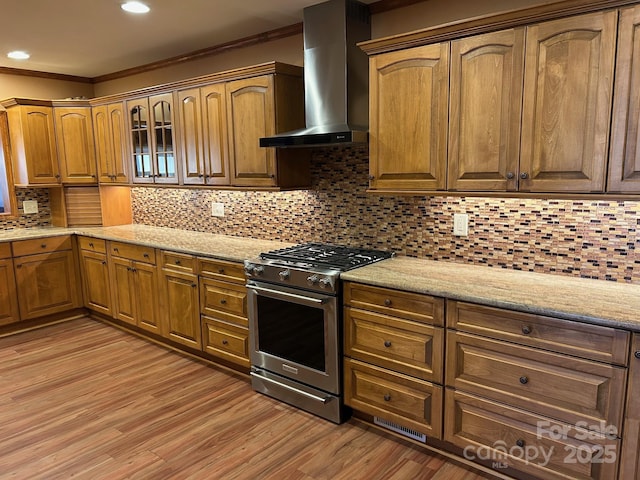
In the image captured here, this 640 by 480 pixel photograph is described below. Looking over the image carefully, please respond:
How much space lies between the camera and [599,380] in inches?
73.1

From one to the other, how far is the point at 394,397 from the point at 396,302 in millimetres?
537

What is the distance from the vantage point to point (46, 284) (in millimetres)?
4402

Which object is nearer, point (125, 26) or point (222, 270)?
point (222, 270)

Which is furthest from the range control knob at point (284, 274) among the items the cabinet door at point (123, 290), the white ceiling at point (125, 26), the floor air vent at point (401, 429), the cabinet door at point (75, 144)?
the cabinet door at point (75, 144)

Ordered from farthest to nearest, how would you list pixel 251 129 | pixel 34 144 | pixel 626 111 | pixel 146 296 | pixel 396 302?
pixel 34 144
pixel 146 296
pixel 251 129
pixel 396 302
pixel 626 111

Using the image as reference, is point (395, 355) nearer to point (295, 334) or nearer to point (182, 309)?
point (295, 334)

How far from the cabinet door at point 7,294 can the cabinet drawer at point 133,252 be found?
0.92 meters

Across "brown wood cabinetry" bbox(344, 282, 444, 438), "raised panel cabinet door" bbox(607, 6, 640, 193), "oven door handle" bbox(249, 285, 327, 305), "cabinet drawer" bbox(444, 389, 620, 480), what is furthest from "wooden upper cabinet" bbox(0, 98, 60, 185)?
"raised panel cabinet door" bbox(607, 6, 640, 193)

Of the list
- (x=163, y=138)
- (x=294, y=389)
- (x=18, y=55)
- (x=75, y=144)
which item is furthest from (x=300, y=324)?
(x=18, y=55)

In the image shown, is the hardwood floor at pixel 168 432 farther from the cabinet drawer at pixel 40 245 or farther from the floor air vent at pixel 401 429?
the cabinet drawer at pixel 40 245

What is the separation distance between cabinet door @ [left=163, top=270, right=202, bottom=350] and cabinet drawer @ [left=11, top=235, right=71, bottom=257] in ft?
5.01

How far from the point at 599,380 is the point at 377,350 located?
1.05 meters

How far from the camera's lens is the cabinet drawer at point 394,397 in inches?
92.5

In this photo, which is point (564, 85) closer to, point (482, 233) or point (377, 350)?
point (482, 233)
